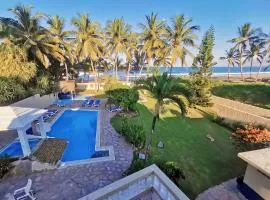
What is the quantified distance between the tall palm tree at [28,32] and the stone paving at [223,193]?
19.6m

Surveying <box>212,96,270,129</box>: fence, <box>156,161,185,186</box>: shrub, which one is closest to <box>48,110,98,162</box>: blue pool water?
<box>156,161,185,186</box>: shrub

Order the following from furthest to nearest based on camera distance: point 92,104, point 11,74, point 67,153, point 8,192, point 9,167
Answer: point 92,104 < point 11,74 < point 67,153 < point 9,167 < point 8,192

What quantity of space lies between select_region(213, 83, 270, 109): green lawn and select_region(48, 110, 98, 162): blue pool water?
20.3 metres

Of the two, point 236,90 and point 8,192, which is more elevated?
point 236,90

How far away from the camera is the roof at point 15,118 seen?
8.38m

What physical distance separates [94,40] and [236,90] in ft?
75.0

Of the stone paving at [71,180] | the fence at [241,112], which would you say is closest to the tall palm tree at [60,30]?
the stone paving at [71,180]

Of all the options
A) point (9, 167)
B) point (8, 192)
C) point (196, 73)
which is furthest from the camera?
point (196, 73)

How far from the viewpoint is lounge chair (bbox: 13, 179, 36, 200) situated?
6.28 metres

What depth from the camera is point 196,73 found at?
2528cm

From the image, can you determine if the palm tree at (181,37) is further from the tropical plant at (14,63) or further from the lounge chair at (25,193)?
the lounge chair at (25,193)

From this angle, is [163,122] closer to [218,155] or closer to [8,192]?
[218,155]

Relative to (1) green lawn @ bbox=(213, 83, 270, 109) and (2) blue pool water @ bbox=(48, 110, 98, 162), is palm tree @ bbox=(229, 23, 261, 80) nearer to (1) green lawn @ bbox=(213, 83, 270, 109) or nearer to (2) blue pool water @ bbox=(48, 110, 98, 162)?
(1) green lawn @ bbox=(213, 83, 270, 109)

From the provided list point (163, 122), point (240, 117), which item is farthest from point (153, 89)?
point (240, 117)
